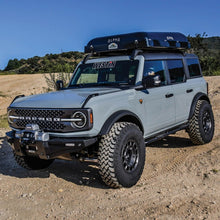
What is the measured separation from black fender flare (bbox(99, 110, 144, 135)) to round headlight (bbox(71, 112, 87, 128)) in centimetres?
28

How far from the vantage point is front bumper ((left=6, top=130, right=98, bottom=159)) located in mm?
3957

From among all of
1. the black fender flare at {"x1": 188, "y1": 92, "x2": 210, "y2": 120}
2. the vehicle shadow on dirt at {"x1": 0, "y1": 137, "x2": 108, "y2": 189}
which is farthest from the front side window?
the vehicle shadow on dirt at {"x1": 0, "y1": 137, "x2": 108, "y2": 189}

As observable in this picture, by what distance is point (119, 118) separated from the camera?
432 centimetres

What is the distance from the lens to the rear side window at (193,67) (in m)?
6.50

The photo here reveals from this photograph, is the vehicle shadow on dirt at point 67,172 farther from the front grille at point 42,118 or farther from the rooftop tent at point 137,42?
the rooftop tent at point 137,42

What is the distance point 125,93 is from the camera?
4.54 meters

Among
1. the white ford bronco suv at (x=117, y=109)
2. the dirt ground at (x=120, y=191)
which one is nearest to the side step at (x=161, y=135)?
the white ford bronco suv at (x=117, y=109)

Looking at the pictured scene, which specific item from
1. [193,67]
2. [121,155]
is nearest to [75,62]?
[193,67]

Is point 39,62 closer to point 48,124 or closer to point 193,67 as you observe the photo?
point 193,67

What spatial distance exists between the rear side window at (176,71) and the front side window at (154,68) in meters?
0.24

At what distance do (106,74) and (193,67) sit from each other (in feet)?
7.58

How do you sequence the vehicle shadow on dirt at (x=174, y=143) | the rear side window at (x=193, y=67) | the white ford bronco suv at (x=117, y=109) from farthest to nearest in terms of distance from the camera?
the vehicle shadow on dirt at (x=174, y=143)
the rear side window at (x=193, y=67)
the white ford bronco suv at (x=117, y=109)

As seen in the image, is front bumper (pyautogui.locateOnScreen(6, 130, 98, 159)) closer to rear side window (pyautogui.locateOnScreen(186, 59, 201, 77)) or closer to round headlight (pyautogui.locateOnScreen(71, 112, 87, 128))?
round headlight (pyautogui.locateOnScreen(71, 112, 87, 128))

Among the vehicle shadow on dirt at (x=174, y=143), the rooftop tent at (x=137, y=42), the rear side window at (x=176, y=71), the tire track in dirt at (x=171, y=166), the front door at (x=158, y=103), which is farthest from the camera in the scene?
the vehicle shadow on dirt at (x=174, y=143)
